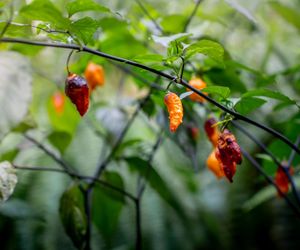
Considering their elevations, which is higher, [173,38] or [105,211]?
[173,38]

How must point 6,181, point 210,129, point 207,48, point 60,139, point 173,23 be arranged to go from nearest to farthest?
point 207,48 < point 6,181 < point 210,129 < point 173,23 < point 60,139

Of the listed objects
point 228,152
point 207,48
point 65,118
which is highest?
point 207,48

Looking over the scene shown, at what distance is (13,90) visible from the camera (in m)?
0.74

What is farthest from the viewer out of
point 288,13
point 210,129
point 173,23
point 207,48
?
point 288,13

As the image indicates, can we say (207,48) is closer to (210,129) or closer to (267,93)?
(267,93)

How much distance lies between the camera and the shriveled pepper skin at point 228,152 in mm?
613

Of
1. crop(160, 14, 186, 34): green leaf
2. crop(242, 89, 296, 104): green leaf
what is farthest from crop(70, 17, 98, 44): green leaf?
crop(160, 14, 186, 34): green leaf

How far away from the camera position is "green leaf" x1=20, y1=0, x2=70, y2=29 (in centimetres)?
58

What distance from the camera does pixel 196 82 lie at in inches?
33.3

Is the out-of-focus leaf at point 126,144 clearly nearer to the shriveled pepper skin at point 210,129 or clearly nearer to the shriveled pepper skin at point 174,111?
the shriveled pepper skin at point 210,129

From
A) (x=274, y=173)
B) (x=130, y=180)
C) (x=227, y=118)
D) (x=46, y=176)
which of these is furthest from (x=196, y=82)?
(x=46, y=176)

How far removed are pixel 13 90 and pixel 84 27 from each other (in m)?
→ 0.21

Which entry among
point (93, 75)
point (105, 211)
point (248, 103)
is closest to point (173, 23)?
point (93, 75)

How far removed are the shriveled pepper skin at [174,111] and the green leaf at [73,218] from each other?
1.20 feet
